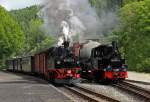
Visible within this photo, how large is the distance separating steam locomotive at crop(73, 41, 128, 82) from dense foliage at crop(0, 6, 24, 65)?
182ft

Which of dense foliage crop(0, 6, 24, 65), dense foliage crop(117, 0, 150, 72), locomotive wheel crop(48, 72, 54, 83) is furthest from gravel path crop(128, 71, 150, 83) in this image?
dense foliage crop(0, 6, 24, 65)

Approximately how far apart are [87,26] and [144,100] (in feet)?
63.6

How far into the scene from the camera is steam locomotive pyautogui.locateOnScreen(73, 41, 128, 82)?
28969 millimetres

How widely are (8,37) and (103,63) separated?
197ft

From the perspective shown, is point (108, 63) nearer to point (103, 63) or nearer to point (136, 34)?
point (103, 63)

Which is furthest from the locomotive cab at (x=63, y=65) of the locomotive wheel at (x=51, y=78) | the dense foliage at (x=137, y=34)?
the dense foliage at (x=137, y=34)

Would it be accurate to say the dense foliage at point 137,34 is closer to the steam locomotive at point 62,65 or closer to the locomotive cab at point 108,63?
the locomotive cab at point 108,63

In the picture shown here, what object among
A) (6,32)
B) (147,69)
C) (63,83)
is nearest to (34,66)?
(63,83)

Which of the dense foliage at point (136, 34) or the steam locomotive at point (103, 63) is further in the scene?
the dense foliage at point (136, 34)

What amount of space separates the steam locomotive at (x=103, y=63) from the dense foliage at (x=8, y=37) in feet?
182

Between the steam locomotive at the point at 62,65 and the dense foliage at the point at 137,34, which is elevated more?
the dense foliage at the point at 137,34

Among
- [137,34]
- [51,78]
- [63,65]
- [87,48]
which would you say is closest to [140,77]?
[87,48]

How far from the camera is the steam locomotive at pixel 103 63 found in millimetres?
28969

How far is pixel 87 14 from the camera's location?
3778cm
